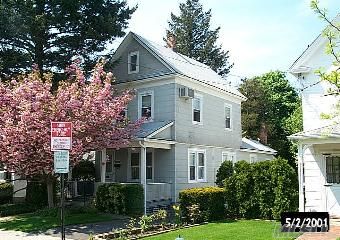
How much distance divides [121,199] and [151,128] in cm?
430

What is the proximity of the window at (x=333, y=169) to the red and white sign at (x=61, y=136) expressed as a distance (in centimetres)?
1067

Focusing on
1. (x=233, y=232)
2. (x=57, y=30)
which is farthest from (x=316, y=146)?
(x=57, y=30)

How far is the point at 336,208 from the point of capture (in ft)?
52.7

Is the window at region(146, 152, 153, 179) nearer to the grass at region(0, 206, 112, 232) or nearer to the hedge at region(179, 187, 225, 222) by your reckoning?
the grass at region(0, 206, 112, 232)

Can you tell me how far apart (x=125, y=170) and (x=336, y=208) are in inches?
450

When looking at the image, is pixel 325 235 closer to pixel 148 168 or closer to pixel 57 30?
pixel 148 168

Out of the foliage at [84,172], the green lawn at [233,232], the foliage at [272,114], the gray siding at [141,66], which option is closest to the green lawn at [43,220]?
the green lawn at [233,232]

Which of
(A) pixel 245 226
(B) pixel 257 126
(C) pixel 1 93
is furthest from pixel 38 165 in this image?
(B) pixel 257 126

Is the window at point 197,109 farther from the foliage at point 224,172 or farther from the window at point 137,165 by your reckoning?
the foliage at point 224,172

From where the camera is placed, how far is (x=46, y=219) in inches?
684

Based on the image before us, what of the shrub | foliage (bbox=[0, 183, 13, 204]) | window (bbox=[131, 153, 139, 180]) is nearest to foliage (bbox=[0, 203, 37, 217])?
the shrub

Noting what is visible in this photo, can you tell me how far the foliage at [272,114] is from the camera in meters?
41.2

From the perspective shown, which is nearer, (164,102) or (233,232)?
(233,232)

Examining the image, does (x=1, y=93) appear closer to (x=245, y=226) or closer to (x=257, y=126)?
(x=245, y=226)
